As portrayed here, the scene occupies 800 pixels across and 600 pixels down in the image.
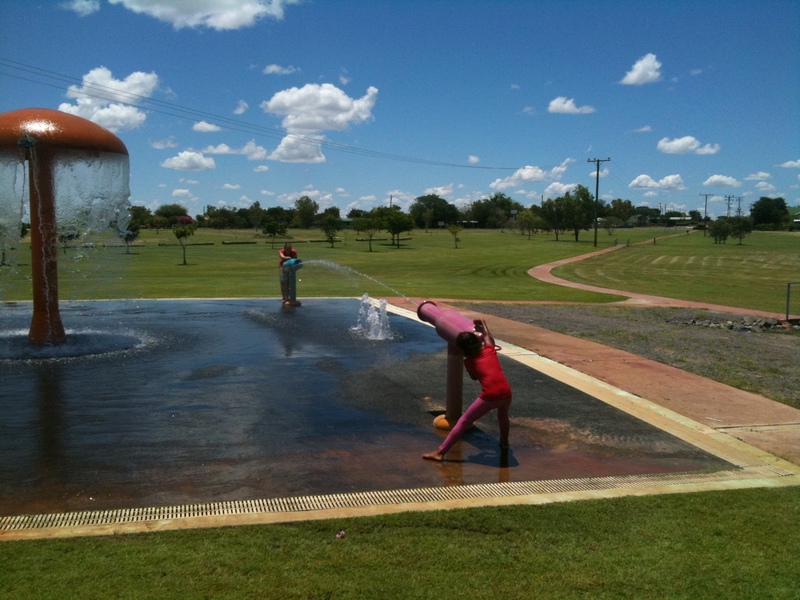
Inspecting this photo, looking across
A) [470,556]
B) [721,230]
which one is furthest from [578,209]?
[470,556]

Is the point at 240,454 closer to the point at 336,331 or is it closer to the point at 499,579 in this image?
the point at 499,579

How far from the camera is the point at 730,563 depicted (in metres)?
4.51

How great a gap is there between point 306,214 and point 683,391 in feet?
394

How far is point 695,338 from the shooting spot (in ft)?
49.1

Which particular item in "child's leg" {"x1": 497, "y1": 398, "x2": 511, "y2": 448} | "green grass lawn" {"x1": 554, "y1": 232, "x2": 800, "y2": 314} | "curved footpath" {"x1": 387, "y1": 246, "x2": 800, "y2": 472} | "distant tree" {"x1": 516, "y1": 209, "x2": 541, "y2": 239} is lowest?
"green grass lawn" {"x1": 554, "y1": 232, "x2": 800, "y2": 314}

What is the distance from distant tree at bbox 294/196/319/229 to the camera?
415 ft

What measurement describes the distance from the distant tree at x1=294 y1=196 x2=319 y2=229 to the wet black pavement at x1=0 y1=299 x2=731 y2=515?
115 m

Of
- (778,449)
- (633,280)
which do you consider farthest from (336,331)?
(633,280)

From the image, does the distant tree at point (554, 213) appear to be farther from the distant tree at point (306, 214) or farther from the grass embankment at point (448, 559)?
the grass embankment at point (448, 559)

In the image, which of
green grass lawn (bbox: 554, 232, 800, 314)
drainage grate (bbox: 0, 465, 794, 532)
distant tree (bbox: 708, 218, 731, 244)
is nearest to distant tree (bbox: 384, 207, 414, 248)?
green grass lawn (bbox: 554, 232, 800, 314)

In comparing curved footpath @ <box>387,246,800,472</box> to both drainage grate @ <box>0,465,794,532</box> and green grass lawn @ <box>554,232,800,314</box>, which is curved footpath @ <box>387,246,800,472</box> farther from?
green grass lawn @ <box>554,232,800,314</box>

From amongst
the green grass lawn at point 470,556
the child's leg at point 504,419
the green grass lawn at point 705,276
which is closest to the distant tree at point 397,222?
the green grass lawn at point 705,276

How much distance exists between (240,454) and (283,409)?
5.47ft

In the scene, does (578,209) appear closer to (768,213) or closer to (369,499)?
(768,213)
